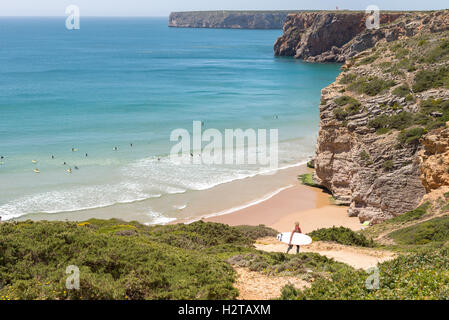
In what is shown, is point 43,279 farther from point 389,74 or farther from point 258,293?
point 389,74

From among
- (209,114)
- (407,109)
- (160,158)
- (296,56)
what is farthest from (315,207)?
(296,56)

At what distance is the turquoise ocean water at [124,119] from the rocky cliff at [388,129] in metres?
9.18

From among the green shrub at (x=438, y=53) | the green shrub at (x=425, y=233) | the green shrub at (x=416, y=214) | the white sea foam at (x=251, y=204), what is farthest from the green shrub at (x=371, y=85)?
the green shrub at (x=425, y=233)

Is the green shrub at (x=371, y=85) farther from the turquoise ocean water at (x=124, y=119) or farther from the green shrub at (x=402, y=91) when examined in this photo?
the turquoise ocean water at (x=124, y=119)

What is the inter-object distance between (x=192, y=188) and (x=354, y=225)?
12126 mm

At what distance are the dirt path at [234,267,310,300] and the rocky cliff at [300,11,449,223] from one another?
1249 centimetres

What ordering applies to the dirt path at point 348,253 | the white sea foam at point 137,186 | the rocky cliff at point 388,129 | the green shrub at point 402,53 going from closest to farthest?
1. the dirt path at point 348,253
2. the rocky cliff at point 388,129
3. the white sea foam at point 137,186
4. the green shrub at point 402,53

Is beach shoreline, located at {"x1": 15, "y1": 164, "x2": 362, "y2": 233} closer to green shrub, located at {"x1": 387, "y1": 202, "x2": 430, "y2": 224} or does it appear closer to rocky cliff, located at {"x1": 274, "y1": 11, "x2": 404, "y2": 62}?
green shrub, located at {"x1": 387, "y1": 202, "x2": 430, "y2": 224}

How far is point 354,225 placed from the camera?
77.2 feet

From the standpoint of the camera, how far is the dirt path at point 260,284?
987 centimetres

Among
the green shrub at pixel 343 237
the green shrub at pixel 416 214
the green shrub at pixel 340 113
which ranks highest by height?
the green shrub at pixel 340 113

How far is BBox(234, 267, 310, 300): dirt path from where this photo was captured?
9866 millimetres

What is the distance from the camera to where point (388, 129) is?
2416cm

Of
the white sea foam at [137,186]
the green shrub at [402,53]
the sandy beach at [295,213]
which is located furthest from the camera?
the green shrub at [402,53]
